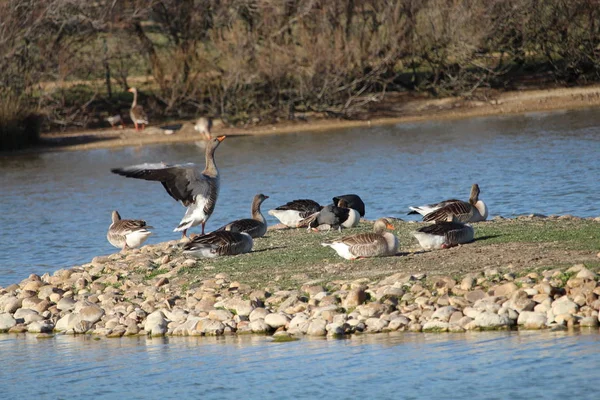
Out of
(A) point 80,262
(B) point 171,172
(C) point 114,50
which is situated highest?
(C) point 114,50

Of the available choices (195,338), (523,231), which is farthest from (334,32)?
(195,338)

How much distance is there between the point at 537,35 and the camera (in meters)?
39.2

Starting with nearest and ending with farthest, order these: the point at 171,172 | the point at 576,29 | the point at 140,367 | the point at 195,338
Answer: the point at 140,367 < the point at 195,338 < the point at 171,172 < the point at 576,29

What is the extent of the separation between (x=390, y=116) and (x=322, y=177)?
11.8m

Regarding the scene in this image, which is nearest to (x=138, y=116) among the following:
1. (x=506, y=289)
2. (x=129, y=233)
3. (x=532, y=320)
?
(x=129, y=233)

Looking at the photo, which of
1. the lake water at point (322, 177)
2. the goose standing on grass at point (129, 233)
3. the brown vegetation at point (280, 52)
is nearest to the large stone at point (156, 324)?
the goose standing on grass at point (129, 233)

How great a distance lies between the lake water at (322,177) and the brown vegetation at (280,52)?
293 cm

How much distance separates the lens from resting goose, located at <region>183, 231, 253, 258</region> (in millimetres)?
12727

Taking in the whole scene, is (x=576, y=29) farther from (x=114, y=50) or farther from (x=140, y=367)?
(x=140, y=367)

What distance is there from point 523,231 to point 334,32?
83.9 feet

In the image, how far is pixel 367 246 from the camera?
1170cm

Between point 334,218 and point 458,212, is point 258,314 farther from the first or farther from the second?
point 458,212

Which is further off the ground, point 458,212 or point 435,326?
point 458,212

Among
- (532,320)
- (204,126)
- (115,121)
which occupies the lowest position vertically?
(532,320)
